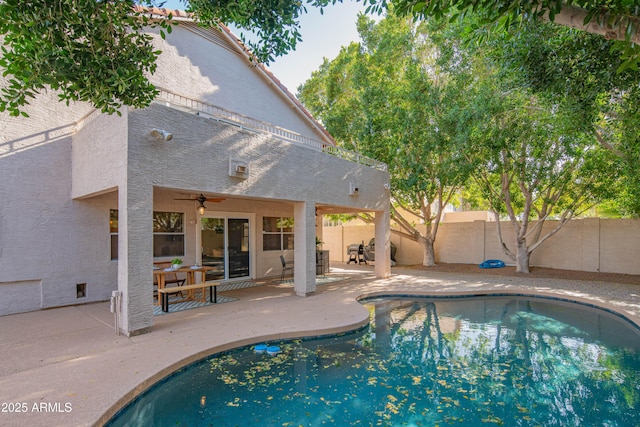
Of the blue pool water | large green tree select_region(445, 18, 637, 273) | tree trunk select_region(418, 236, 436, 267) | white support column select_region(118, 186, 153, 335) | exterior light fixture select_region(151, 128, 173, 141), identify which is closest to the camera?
the blue pool water

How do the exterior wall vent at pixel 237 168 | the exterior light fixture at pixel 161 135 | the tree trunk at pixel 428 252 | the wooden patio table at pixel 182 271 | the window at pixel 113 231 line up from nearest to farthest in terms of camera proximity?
the exterior light fixture at pixel 161 135 < the exterior wall vent at pixel 237 168 < the wooden patio table at pixel 182 271 < the window at pixel 113 231 < the tree trunk at pixel 428 252

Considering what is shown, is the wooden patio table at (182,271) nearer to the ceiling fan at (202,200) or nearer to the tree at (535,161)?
the ceiling fan at (202,200)

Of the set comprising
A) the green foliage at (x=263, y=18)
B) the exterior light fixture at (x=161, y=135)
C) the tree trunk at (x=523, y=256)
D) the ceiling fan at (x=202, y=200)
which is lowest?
the tree trunk at (x=523, y=256)

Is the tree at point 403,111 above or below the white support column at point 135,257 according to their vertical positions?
above

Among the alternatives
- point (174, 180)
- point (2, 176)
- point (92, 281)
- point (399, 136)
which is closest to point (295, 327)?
point (174, 180)

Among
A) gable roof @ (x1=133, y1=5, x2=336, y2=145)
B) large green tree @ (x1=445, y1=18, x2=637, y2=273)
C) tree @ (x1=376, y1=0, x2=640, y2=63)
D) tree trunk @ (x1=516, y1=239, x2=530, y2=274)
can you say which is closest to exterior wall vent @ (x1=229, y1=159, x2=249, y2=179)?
gable roof @ (x1=133, y1=5, x2=336, y2=145)

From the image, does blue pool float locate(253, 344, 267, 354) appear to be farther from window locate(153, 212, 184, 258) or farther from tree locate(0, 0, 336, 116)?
window locate(153, 212, 184, 258)

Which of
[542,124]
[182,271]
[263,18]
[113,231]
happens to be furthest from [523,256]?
[113,231]

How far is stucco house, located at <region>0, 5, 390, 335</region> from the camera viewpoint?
592 cm

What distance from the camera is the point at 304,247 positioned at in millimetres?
9195

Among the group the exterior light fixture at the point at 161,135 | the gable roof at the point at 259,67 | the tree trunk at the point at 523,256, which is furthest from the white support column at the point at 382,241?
the exterior light fixture at the point at 161,135

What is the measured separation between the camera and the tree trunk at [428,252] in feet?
52.9

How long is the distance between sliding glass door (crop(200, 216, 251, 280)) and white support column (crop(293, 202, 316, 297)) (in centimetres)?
307

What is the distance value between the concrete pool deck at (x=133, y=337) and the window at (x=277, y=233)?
8.26 ft
